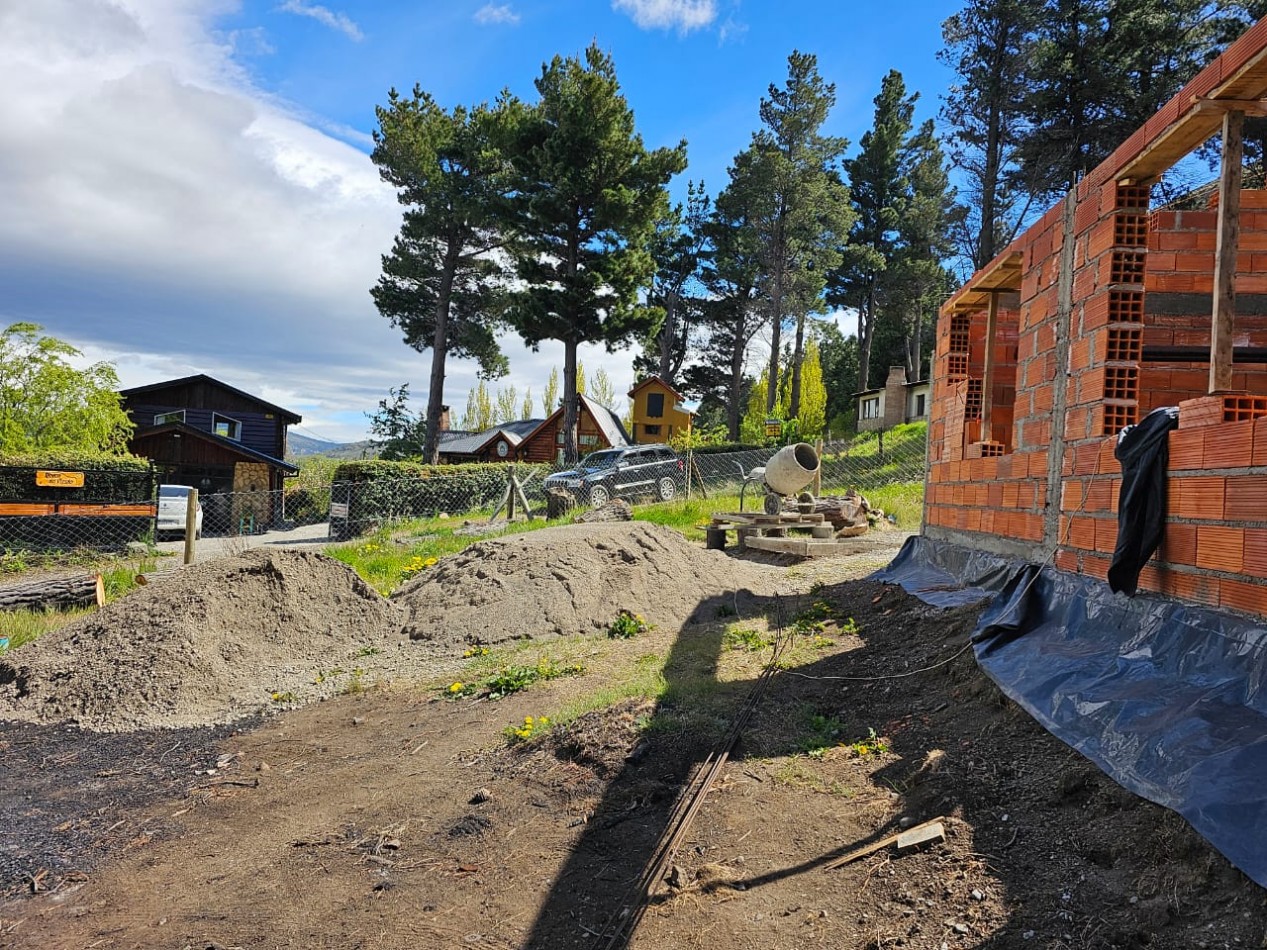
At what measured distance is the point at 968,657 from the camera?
4672mm

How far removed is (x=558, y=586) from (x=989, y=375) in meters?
4.99

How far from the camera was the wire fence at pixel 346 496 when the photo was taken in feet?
46.8

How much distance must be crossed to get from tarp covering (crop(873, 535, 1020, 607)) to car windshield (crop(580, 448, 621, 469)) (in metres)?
12.9

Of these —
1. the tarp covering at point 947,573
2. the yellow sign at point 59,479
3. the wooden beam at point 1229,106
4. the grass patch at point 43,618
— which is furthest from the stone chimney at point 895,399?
the wooden beam at point 1229,106

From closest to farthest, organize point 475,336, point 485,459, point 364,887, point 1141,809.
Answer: point 1141,809, point 364,887, point 475,336, point 485,459

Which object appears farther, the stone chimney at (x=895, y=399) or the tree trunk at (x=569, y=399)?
the stone chimney at (x=895, y=399)

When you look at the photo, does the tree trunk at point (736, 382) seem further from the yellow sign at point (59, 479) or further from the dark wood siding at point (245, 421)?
the yellow sign at point (59, 479)

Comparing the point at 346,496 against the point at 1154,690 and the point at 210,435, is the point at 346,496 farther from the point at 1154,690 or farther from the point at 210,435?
the point at 1154,690

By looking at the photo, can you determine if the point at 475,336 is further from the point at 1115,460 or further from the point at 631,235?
the point at 1115,460

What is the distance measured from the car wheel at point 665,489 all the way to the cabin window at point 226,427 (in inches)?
894

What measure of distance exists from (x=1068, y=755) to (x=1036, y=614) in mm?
1393

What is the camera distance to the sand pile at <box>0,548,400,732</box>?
582cm

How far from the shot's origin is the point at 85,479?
1583 cm

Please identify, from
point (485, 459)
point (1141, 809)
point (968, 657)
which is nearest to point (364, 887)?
point (1141, 809)
